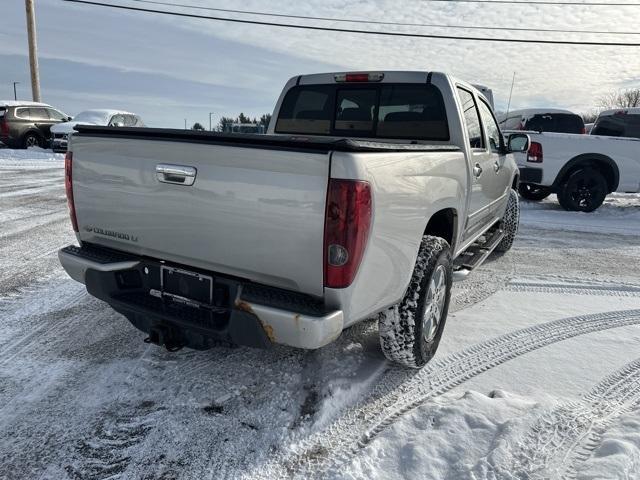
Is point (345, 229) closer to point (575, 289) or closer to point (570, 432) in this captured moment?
point (570, 432)

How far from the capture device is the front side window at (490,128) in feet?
15.5

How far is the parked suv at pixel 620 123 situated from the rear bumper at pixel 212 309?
10.5 meters

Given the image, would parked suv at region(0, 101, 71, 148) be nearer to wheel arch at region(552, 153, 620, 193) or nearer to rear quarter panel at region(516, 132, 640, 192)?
rear quarter panel at region(516, 132, 640, 192)

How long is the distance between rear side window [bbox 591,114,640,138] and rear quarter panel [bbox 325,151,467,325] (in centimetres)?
932

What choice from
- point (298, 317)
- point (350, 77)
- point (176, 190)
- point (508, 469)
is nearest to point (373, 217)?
point (298, 317)

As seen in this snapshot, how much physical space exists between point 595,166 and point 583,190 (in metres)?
0.52

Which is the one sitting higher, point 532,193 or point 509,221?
point 509,221

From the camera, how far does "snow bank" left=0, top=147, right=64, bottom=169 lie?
47.1ft

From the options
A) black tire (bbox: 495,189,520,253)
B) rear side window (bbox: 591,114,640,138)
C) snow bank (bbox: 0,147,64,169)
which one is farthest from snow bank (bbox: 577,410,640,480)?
snow bank (bbox: 0,147,64,169)

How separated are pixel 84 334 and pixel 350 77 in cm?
300

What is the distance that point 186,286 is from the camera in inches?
102

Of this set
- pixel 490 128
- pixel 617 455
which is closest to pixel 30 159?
pixel 490 128

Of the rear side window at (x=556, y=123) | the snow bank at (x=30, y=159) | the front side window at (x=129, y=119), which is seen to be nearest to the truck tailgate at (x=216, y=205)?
the rear side window at (x=556, y=123)

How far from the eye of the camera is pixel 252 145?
2293mm
